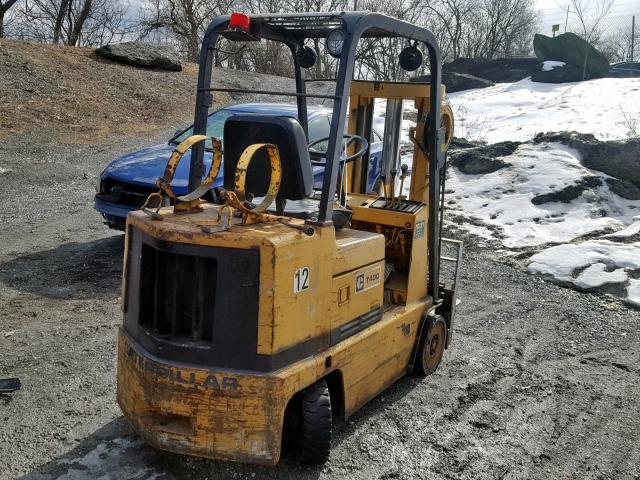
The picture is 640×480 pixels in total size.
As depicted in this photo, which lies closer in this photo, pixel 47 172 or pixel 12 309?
pixel 12 309

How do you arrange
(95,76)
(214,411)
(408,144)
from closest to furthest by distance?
(214,411) < (408,144) < (95,76)

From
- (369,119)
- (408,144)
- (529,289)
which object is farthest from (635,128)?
(369,119)

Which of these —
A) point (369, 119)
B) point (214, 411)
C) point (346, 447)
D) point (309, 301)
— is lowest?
point (346, 447)

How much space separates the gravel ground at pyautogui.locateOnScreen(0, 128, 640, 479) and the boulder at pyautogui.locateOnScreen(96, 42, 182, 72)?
1188 cm

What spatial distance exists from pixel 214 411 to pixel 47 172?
938cm

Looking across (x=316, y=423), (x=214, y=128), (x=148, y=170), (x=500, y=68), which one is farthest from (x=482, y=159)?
(x=500, y=68)

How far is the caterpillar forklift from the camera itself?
128 inches

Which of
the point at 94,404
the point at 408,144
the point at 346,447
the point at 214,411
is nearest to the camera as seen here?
the point at 214,411

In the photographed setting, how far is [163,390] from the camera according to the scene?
3.31m

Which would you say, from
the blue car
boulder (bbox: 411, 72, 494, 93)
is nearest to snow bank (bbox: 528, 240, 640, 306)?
the blue car

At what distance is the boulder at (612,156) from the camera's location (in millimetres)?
11172

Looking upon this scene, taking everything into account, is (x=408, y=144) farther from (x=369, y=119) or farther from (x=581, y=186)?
(x=369, y=119)

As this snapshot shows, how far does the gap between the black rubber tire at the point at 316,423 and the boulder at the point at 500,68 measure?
958 inches

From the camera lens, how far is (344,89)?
3.48 meters
